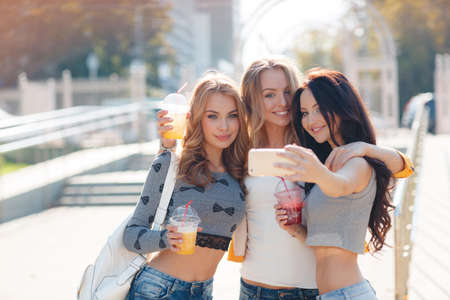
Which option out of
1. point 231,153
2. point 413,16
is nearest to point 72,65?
point 413,16

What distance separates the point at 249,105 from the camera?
9.20 feet

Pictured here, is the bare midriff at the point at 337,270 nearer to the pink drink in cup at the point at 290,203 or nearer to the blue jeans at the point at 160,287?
the pink drink in cup at the point at 290,203

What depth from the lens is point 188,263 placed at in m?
2.32

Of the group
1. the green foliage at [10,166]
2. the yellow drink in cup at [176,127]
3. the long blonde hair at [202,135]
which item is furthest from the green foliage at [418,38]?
the yellow drink in cup at [176,127]

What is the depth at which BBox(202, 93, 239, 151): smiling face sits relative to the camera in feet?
8.29

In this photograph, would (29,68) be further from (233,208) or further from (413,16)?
(233,208)

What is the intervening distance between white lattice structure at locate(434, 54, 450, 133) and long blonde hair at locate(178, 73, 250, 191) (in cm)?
1508

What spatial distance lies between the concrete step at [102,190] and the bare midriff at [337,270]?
20.4ft

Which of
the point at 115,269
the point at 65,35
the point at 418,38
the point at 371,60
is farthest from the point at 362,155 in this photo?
the point at 65,35

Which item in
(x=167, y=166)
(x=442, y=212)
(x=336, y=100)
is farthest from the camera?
(x=442, y=212)

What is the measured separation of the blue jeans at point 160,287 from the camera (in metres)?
2.22

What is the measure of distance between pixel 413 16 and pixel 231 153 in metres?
30.3

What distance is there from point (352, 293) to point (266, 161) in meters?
0.75

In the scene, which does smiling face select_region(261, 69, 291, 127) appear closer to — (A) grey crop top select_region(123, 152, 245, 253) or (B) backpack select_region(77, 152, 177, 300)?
(A) grey crop top select_region(123, 152, 245, 253)
